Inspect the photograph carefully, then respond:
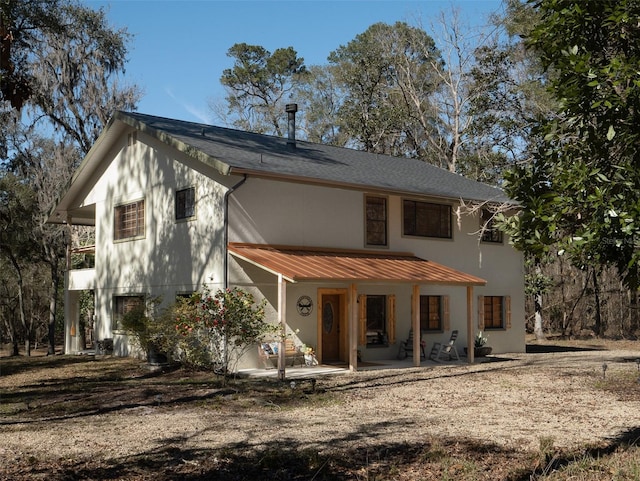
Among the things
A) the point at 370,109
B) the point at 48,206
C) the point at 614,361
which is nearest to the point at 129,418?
the point at 614,361

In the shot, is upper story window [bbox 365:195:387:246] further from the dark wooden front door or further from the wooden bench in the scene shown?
the wooden bench

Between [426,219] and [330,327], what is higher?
[426,219]

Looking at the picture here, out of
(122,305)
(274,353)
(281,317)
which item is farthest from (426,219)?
(122,305)

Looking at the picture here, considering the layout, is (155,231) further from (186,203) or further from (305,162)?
(305,162)

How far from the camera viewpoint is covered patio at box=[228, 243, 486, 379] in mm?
15961

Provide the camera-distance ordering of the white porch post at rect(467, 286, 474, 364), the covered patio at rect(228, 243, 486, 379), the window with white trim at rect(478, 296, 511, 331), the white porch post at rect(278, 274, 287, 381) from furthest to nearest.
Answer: the window with white trim at rect(478, 296, 511, 331) < the white porch post at rect(467, 286, 474, 364) < the covered patio at rect(228, 243, 486, 379) < the white porch post at rect(278, 274, 287, 381)

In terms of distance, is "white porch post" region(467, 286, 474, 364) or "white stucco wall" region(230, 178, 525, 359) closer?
"white stucco wall" region(230, 178, 525, 359)

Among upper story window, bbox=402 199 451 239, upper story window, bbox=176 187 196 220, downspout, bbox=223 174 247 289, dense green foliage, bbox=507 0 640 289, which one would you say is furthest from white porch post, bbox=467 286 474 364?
dense green foliage, bbox=507 0 640 289

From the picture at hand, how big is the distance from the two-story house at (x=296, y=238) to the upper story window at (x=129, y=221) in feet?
0.19

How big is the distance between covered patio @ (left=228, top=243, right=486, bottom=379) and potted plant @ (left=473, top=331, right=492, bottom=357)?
1442 millimetres

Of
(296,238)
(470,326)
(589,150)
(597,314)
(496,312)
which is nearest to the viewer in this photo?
(589,150)

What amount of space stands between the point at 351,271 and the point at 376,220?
3.81m

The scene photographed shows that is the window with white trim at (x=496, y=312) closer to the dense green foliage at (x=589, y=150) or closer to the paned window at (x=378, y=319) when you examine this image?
the paned window at (x=378, y=319)

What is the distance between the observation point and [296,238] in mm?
18797
